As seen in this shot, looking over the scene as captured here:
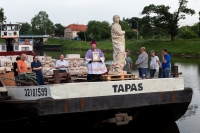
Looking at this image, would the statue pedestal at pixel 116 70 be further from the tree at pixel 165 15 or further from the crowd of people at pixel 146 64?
the tree at pixel 165 15

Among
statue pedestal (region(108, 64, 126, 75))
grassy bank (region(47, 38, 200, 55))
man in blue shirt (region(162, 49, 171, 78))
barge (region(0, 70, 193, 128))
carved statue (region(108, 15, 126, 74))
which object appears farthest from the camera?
grassy bank (region(47, 38, 200, 55))

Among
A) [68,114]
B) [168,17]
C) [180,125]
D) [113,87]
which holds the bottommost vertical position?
[180,125]

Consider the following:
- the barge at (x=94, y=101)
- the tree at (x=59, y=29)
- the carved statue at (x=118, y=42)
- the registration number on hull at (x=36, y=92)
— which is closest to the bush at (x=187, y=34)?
the barge at (x=94, y=101)

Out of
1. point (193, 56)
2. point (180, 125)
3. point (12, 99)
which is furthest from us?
point (193, 56)

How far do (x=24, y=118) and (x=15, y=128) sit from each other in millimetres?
1294

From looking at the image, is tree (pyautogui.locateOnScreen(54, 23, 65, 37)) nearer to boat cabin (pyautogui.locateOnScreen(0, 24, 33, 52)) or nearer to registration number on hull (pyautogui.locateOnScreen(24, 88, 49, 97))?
boat cabin (pyautogui.locateOnScreen(0, 24, 33, 52))

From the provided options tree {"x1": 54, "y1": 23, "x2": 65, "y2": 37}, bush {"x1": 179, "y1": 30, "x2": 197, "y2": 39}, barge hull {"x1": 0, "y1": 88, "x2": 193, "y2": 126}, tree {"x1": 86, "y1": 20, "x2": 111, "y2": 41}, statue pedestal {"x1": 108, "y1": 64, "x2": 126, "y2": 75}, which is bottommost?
barge hull {"x1": 0, "y1": 88, "x2": 193, "y2": 126}

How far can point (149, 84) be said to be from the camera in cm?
992

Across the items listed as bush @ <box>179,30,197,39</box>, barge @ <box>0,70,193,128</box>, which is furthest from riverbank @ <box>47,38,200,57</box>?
barge @ <box>0,70,193,128</box>

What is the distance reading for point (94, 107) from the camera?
31.1 feet

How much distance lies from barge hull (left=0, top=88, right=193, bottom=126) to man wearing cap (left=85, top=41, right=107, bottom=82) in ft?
3.70

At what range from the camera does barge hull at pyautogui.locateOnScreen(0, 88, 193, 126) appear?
30.6 feet

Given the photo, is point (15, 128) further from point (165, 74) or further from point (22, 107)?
point (165, 74)

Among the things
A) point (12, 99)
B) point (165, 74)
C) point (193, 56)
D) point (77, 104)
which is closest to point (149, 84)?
point (77, 104)
